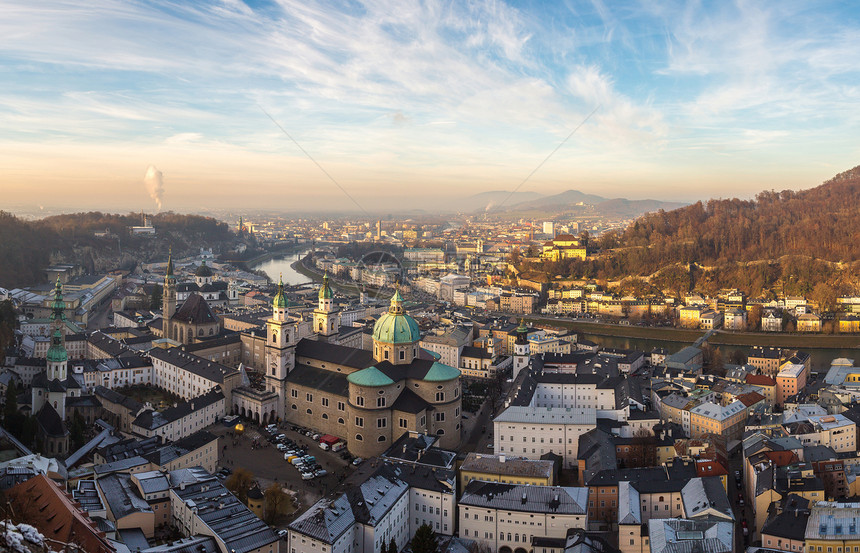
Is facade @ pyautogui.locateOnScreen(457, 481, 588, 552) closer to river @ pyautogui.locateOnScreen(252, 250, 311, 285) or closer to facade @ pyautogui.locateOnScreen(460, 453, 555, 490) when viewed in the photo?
facade @ pyautogui.locateOnScreen(460, 453, 555, 490)

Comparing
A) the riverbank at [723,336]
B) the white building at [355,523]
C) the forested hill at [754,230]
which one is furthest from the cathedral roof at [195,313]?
the forested hill at [754,230]

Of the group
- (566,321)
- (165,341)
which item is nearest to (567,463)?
(165,341)

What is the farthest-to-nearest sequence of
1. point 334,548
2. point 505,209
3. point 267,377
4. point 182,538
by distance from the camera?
1. point 505,209
2. point 267,377
3. point 182,538
4. point 334,548

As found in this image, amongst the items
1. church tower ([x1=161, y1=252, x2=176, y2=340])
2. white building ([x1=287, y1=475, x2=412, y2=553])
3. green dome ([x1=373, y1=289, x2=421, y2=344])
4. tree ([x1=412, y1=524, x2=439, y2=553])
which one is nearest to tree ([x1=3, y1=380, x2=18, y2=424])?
green dome ([x1=373, y1=289, x2=421, y2=344])

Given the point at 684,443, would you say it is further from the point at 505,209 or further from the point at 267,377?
the point at 505,209

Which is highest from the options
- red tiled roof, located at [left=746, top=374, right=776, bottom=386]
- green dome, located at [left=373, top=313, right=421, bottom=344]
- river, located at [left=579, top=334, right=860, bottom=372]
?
green dome, located at [left=373, top=313, right=421, bottom=344]

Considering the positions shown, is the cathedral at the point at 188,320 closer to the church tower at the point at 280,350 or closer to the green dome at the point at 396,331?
the church tower at the point at 280,350

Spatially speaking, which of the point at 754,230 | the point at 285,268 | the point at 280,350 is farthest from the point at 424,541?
the point at 285,268
